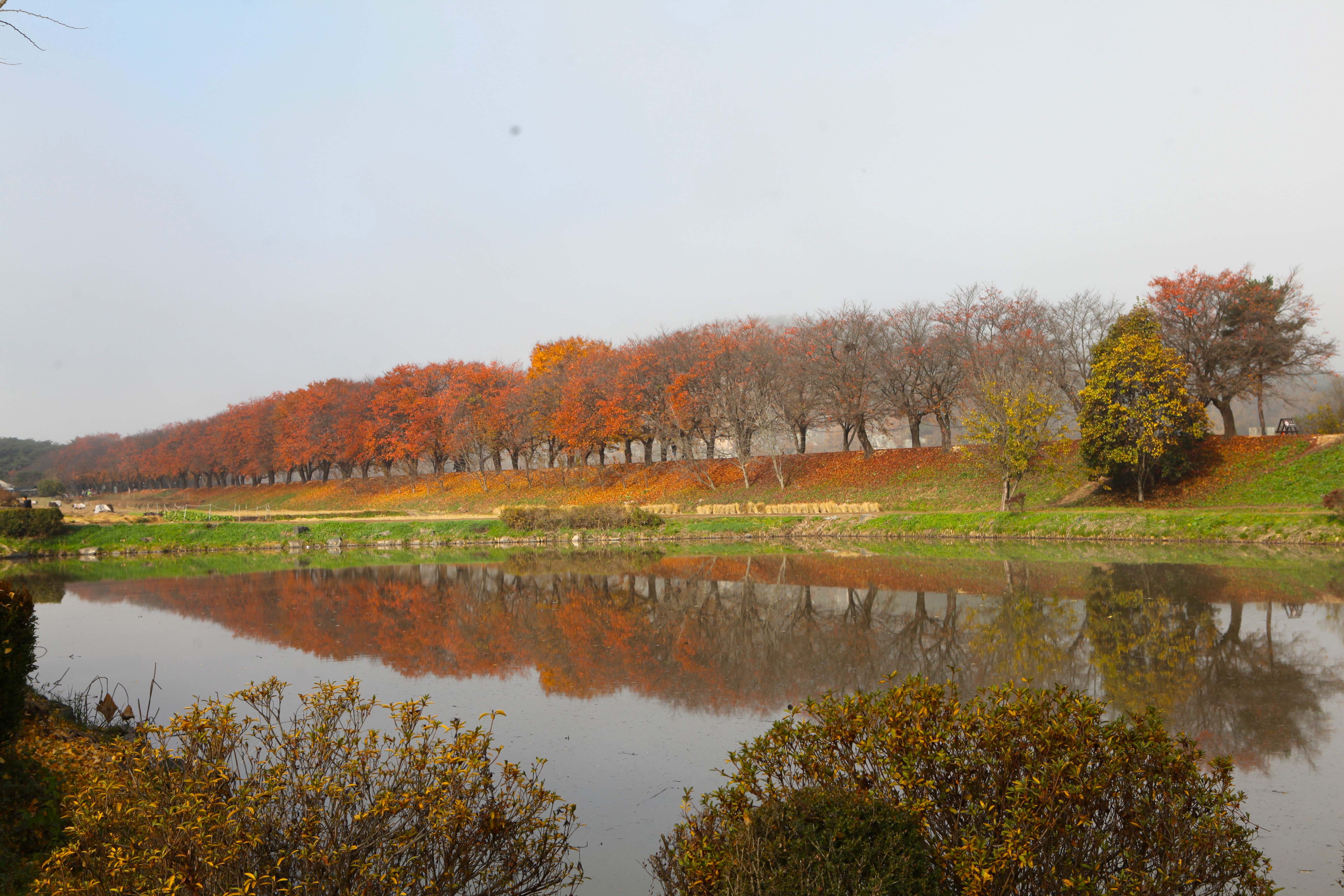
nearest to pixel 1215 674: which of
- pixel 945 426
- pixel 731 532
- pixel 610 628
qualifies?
pixel 610 628

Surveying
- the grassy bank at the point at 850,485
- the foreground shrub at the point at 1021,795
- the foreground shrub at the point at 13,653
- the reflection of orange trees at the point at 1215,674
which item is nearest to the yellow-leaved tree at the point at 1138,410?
the grassy bank at the point at 850,485

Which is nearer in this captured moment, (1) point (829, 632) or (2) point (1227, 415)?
(1) point (829, 632)

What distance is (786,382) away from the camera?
49.9m

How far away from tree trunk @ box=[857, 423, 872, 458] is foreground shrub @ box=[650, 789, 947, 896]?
156 feet

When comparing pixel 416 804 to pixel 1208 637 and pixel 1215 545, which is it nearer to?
pixel 1208 637

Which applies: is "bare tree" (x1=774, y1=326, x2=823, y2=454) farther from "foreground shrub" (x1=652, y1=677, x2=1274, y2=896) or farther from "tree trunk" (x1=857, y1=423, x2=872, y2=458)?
"foreground shrub" (x1=652, y1=677, x2=1274, y2=896)

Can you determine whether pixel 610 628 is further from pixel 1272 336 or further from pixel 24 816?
pixel 1272 336

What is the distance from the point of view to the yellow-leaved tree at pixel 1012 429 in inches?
1329

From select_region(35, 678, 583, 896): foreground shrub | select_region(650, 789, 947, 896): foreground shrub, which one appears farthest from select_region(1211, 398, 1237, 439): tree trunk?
select_region(35, 678, 583, 896): foreground shrub

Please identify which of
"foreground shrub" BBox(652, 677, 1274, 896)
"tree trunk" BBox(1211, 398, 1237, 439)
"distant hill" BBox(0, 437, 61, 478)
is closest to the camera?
"foreground shrub" BBox(652, 677, 1274, 896)

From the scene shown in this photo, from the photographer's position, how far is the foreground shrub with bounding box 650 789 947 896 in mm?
3344

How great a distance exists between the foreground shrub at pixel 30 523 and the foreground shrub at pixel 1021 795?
4593 centimetres

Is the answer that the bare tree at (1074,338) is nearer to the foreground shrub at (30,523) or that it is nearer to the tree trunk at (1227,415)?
the tree trunk at (1227,415)

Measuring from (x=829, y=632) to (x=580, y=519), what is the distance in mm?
25274
